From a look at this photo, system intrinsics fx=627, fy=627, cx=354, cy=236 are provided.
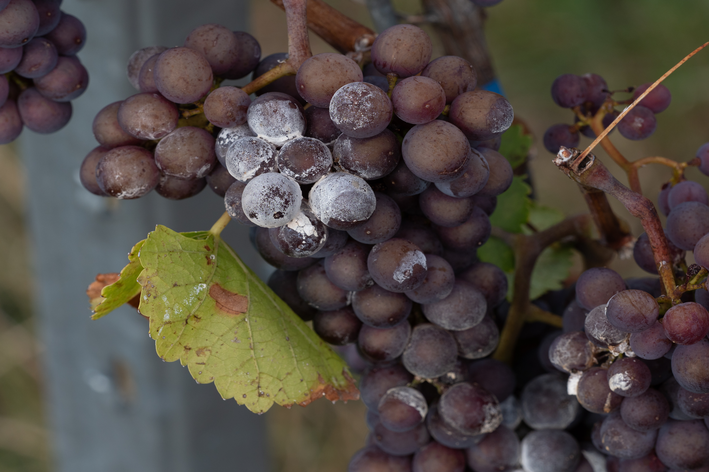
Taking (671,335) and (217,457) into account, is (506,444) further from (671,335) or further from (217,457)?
(217,457)

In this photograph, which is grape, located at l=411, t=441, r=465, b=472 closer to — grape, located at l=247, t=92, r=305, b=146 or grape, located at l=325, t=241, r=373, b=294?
grape, located at l=325, t=241, r=373, b=294

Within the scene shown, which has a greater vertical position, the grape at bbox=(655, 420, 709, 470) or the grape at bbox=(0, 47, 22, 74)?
the grape at bbox=(655, 420, 709, 470)

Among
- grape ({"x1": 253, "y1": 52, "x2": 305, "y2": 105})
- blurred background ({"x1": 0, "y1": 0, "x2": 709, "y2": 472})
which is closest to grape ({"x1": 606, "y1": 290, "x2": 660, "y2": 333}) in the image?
grape ({"x1": 253, "y1": 52, "x2": 305, "y2": 105})

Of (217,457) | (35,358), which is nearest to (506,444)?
(217,457)

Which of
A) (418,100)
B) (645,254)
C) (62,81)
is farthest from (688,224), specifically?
(62,81)

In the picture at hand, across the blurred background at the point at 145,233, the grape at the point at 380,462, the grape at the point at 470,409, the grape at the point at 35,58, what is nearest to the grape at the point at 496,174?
the grape at the point at 470,409

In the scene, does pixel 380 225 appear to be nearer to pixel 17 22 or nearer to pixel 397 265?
pixel 397 265

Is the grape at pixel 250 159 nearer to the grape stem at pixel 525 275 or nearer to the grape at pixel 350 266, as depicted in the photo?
the grape at pixel 350 266
